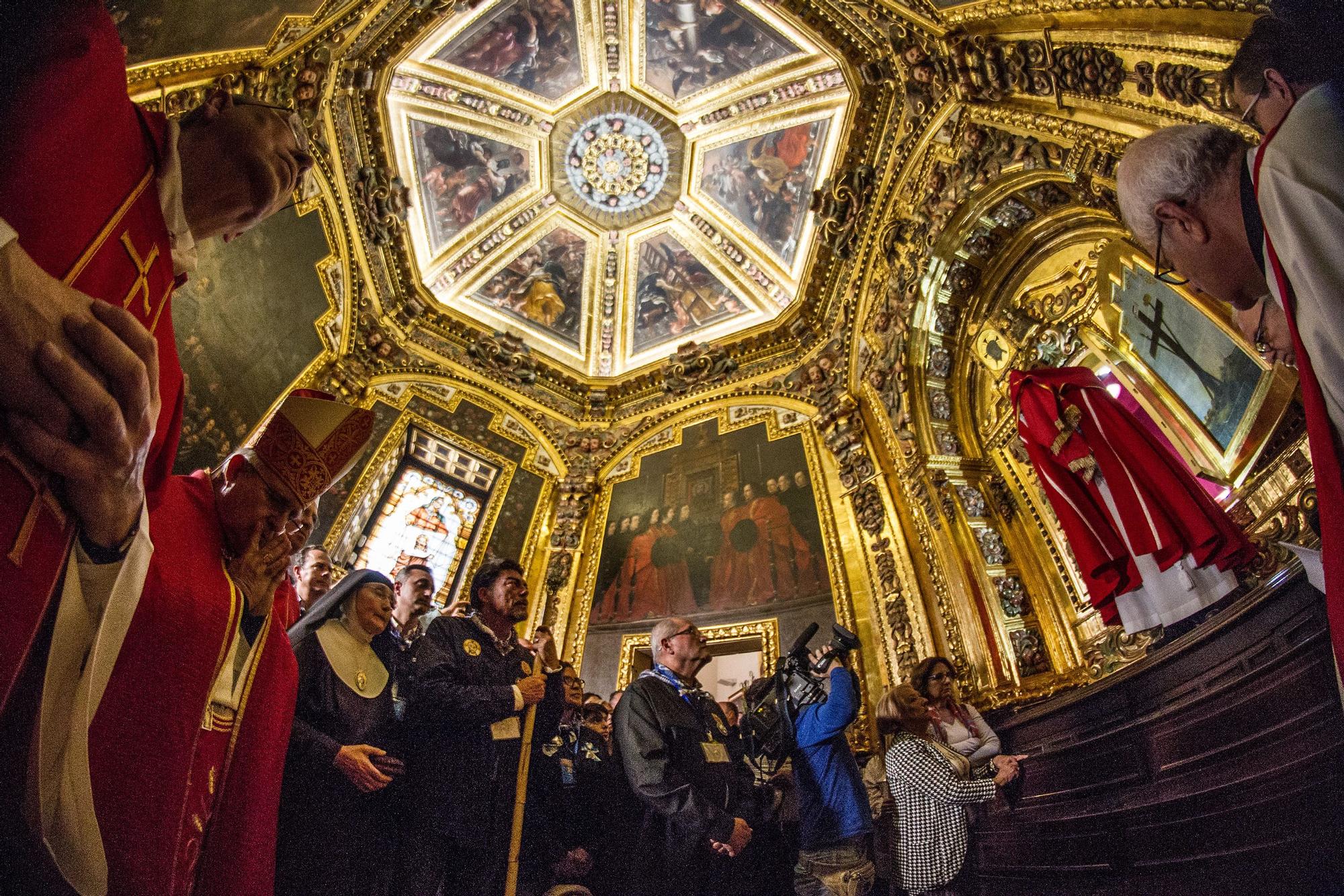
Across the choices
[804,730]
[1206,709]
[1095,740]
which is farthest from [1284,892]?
[804,730]

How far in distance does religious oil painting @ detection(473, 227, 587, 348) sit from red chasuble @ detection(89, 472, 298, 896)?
1062 centimetres

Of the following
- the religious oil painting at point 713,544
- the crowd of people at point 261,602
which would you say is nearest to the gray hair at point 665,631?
the crowd of people at point 261,602

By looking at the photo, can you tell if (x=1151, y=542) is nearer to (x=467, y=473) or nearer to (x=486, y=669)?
(x=486, y=669)

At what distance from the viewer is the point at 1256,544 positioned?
13.5 feet

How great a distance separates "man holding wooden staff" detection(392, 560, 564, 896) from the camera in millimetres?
2760

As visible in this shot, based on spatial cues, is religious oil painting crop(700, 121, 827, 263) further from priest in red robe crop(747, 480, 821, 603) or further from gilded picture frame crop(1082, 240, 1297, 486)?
gilded picture frame crop(1082, 240, 1297, 486)

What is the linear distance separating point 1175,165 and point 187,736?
2825 millimetres

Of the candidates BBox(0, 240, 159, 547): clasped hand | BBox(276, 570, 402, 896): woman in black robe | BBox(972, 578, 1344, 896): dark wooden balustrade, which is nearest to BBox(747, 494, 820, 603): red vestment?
BBox(972, 578, 1344, 896): dark wooden balustrade

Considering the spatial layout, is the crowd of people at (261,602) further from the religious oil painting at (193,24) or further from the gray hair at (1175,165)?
the religious oil painting at (193,24)

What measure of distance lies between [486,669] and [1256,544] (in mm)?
4620

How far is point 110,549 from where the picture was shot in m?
1.05

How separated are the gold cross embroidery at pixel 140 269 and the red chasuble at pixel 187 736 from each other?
1.31 ft

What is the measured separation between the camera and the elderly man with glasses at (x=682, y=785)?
130 inches

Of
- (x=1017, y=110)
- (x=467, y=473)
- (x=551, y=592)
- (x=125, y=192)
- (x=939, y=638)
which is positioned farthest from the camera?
(x=467, y=473)
